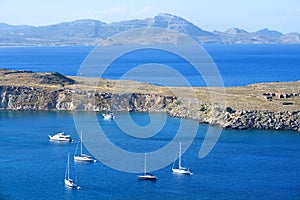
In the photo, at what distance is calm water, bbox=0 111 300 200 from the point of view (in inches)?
1168

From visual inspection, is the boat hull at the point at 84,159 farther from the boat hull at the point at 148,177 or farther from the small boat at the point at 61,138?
the small boat at the point at 61,138

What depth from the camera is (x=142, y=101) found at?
184ft

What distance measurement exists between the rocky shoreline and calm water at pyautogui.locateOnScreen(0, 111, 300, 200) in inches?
74.7

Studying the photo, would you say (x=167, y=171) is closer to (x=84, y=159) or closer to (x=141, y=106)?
(x=84, y=159)

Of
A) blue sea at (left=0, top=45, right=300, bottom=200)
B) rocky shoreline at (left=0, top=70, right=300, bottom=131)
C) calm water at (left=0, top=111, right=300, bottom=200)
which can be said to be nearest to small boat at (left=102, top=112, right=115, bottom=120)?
blue sea at (left=0, top=45, right=300, bottom=200)

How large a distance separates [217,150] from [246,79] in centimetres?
4973

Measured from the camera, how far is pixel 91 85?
6375cm

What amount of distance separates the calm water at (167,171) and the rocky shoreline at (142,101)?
1897mm

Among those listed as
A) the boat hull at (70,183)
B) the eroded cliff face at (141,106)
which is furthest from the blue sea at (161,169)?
the eroded cliff face at (141,106)

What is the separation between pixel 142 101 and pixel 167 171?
73.9 ft

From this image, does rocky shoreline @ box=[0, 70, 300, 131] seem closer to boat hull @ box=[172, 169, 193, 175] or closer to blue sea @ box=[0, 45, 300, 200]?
blue sea @ box=[0, 45, 300, 200]

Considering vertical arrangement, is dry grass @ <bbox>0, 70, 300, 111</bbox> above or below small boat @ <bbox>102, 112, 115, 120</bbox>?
above

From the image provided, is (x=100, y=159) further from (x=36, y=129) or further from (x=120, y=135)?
(x=36, y=129)

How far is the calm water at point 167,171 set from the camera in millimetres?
29656
